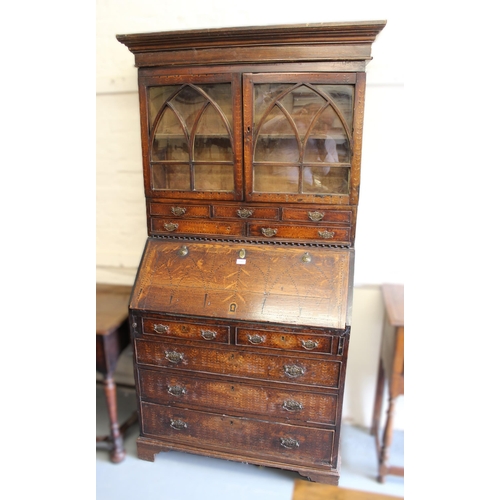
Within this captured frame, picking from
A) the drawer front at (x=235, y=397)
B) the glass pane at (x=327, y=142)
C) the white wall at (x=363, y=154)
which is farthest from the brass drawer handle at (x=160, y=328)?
the glass pane at (x=327, y=142)

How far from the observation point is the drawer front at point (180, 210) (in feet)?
6.23

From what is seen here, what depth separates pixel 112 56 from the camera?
7.33 ft

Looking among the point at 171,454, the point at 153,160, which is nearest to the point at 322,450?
the point at 171,454

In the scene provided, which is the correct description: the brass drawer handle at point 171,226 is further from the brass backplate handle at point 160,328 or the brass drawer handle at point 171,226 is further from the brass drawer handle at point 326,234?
the brass drawer handle at point 326,234

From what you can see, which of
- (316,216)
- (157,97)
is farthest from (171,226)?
(316,216)

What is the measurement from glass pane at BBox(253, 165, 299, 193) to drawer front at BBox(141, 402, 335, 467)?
120 cm

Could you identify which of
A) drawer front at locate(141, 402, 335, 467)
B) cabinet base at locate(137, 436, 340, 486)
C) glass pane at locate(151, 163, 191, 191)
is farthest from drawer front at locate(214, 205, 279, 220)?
cabinet base at locate(137, 436, 340, 486)

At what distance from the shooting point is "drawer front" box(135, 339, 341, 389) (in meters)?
1.74

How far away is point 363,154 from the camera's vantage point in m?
2.09

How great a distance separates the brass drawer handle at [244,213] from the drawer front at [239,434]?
1.06 metres

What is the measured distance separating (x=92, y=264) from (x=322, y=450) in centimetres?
160

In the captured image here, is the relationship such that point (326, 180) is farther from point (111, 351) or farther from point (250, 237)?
point (111, 351)

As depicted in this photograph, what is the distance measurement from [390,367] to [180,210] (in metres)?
1.39

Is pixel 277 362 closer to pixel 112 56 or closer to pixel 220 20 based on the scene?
pixel 220 20
